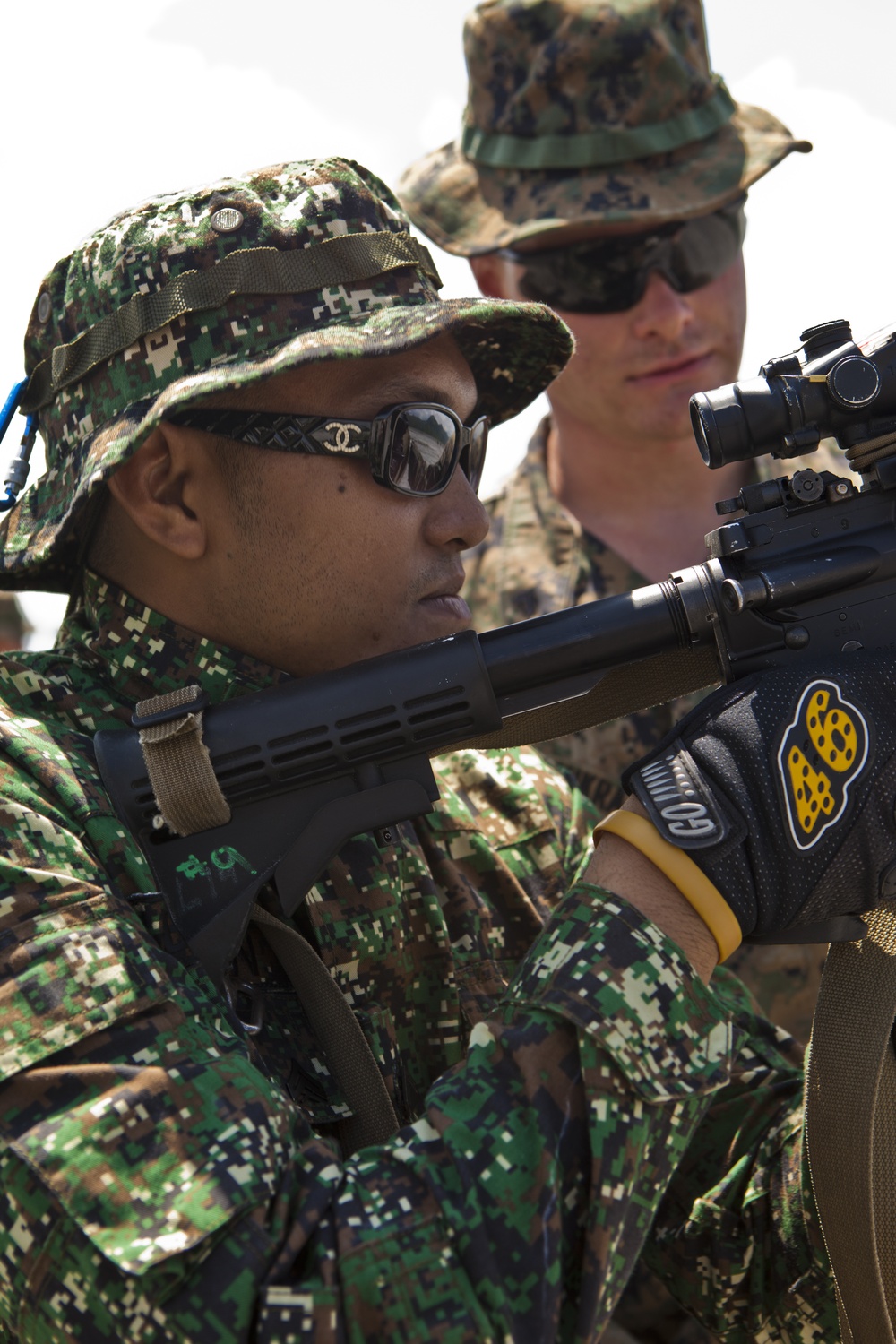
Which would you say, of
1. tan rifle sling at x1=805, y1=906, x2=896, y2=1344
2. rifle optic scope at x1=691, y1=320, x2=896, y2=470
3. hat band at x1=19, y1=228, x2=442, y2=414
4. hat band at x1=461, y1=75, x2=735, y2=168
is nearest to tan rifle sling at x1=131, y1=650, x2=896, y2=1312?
tan rifle sling at x1=805, y1=906, x2=896, y2=1344

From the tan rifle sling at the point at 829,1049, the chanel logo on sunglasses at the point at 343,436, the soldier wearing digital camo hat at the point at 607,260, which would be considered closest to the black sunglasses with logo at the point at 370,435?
the chanel logo on sunglasses at the point at 343,436

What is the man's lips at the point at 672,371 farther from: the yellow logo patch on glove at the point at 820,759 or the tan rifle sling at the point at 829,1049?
the yellow logo patch on glove at the point at 820,759

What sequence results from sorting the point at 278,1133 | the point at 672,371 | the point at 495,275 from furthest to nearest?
the point at 495,275 < the point at 672,371 < the point at 278,1133

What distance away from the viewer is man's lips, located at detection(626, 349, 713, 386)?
14.8 feet

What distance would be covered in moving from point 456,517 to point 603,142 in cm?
249

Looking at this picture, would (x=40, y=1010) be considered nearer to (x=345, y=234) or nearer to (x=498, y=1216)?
(x=498, y=1216)

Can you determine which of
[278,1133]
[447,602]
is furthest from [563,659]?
[278,1133]

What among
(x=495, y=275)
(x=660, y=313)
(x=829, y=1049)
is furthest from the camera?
(x=495, y=275)

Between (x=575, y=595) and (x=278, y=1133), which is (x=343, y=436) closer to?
(x=278, y=1133)

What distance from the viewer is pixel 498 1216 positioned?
6.15 ft

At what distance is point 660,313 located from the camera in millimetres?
4434

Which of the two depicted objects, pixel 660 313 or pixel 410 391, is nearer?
pixel 410 391

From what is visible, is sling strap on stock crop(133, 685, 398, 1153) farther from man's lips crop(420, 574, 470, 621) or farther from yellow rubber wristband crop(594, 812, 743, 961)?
yellow rubber wristband crop(594, 812, 743, 961)

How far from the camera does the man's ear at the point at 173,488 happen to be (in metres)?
2.66
